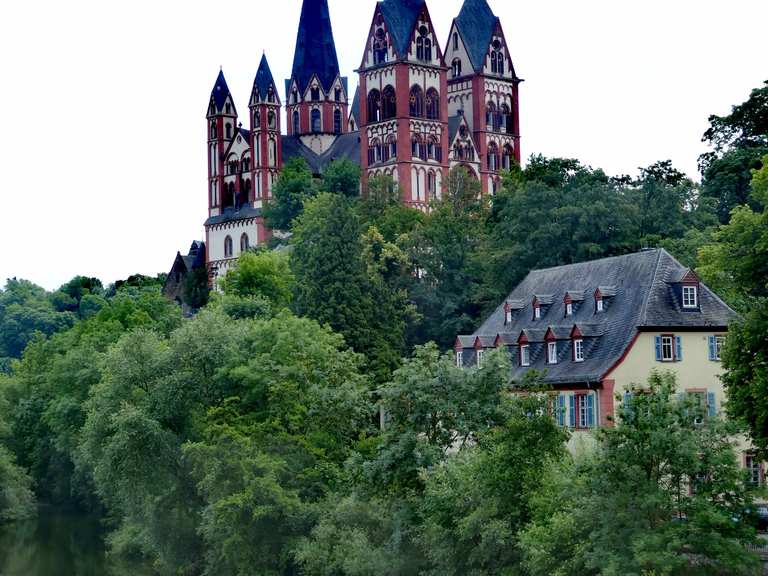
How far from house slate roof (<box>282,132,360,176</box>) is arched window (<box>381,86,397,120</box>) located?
774 centimetres

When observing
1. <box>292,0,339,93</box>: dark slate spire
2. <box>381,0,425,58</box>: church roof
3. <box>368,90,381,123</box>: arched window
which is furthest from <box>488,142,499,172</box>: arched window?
<box>292,0,339,93</box>: dark slate spire

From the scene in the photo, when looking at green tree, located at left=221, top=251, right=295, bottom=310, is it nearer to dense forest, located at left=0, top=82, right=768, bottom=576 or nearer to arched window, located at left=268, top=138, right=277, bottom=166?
dense forest, located at left=0, top=82, right=768, bottom=576

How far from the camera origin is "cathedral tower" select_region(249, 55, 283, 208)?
153500 millimetres

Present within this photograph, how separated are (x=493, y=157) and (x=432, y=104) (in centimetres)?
859

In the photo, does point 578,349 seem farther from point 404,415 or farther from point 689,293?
point 404,415

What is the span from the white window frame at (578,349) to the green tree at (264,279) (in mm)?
32379

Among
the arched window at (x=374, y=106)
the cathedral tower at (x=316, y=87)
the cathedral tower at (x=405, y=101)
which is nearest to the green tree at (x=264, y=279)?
the cathedral tower at (x=405, y=101)

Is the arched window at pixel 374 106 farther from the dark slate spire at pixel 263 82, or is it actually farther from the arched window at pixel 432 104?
A: the dark slate spire at pixel 263 82

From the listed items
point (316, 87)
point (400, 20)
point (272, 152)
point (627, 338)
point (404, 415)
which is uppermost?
point (400, 20)

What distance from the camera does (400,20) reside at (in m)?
145

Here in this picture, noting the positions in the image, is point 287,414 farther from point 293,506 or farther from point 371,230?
point 371,230

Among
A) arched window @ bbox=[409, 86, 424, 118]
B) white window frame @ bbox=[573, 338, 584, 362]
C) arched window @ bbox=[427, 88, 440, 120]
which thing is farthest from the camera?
arched window @ bbox=[427, 88, 440, 120]

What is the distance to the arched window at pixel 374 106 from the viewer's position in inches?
5778

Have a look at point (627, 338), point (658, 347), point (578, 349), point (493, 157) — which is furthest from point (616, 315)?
point (493, 157)
